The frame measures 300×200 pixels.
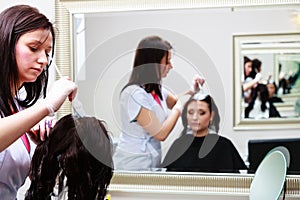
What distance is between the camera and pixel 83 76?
7.05 feet

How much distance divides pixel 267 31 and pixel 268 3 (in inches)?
4.2

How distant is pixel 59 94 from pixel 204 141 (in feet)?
3.10

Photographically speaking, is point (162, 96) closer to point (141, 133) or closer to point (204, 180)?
point (141, 133)

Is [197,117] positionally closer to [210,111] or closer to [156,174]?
[210,111]

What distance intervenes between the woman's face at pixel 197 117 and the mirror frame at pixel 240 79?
11cm

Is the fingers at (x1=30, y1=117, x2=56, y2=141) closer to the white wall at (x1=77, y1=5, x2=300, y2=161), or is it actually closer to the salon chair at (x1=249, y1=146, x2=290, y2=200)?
the white wall at (x1=77, y1=5, x2=300, y2=161)

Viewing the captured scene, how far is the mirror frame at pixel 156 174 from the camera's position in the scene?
2.02 m

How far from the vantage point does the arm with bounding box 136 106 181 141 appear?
80.0 inches

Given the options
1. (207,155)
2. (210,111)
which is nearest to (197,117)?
(210,111)

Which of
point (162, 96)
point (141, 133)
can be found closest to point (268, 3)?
point (162, 96)

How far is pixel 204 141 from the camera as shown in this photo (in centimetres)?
205

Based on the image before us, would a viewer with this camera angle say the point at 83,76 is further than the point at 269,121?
Yes

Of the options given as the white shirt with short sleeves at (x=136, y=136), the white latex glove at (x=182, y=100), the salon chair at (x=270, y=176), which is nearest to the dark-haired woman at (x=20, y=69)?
the white shirt with short sleeves at (x=136, y=136)

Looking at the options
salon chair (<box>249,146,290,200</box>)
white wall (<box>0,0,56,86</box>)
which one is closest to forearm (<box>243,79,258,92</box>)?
salon chair (<box>249,146,290,200</box>)
